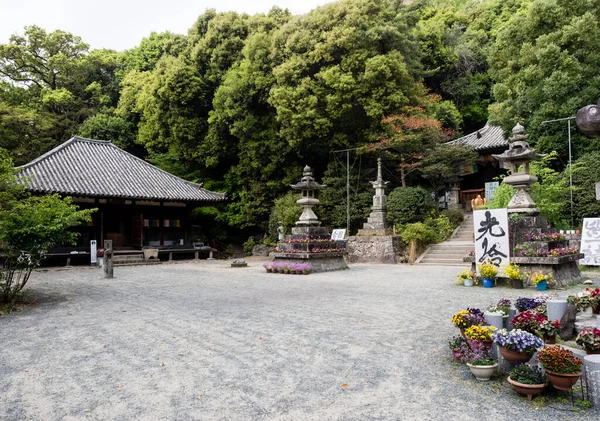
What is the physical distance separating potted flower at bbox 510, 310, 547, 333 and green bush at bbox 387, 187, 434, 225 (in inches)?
666

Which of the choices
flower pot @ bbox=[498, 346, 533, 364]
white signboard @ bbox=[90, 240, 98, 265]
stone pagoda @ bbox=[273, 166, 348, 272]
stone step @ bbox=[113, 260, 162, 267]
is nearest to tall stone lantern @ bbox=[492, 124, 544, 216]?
stone pagoda @ bbox=[273, 166, 348, 272]

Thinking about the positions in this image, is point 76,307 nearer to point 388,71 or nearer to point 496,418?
point 496,418

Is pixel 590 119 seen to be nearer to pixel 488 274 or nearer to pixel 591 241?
pixel 488 274

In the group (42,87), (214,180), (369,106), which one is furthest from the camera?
(42,87)

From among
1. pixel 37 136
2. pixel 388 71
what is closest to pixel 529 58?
pixel 388 71

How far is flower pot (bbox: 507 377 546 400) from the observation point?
140 inches

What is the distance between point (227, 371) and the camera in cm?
446

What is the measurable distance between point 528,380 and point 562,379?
0.26 m

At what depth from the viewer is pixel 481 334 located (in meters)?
4.34

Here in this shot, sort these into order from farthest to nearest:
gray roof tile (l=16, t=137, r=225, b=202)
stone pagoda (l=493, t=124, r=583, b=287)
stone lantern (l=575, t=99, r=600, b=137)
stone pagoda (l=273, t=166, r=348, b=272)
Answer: gray roof tile (l=16, t=137, r=225, b=202)
stone pagoda (l=273, t=166, r=348, b=272)
stone pagoda (l=493, t=124, r=583, b=287)
stone lantern (l=575, t=99, r=600, b=137)

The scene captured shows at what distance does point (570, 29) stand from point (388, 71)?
27.0 ft

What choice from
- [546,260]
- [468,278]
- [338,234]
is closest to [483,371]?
[468,278]

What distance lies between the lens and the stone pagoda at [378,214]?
20891 mm

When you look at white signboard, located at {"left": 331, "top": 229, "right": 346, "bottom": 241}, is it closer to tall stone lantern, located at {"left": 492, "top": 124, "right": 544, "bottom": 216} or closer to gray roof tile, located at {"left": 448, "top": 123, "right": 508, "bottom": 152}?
gray roof tile, located at {"left": 448, "top": 123, "right": 508, "bottom": 152}
